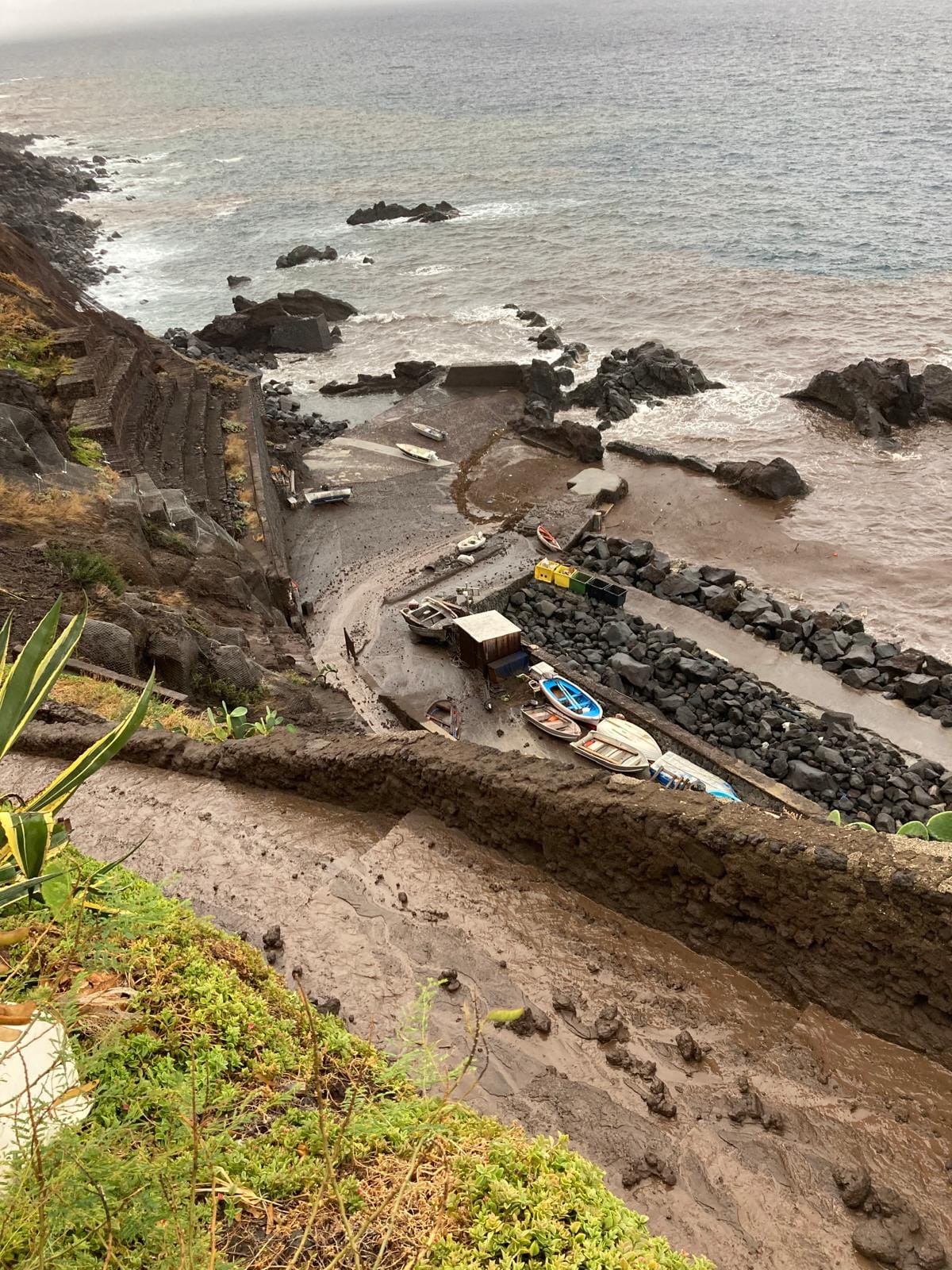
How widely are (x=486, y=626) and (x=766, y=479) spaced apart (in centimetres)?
→ 1334

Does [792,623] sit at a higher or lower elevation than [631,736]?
lower

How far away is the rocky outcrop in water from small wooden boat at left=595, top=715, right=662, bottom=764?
42.6 meters

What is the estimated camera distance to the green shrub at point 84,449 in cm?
1805

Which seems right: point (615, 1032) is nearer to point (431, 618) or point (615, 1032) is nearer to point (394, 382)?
point (431, 618)

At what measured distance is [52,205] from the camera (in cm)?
6406

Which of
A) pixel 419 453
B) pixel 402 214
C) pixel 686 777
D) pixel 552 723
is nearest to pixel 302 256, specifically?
pixel 402 214

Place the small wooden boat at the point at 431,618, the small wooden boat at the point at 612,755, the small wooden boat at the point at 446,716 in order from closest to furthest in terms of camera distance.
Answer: the small wooden boat at the point at 612,755 → the small wooden boat at the point at 446,716 → the small wooden boat at the point at 431,618

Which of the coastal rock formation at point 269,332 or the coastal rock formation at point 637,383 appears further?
the coastal rock formation at point 269,332

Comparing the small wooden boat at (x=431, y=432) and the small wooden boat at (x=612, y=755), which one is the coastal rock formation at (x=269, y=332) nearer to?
the small wooden boat at (x=431, y=432)

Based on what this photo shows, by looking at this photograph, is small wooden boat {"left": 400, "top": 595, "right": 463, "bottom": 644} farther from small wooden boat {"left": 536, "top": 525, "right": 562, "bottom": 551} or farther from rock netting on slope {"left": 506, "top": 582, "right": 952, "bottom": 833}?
small wooden boat {"left": 536, "top": 525, "right": 562, "bottom": 551}

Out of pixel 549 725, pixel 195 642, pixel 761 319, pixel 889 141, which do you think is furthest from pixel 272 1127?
pixel 889 141

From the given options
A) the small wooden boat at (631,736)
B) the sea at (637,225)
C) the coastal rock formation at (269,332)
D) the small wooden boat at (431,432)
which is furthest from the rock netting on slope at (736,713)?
the coastal rock formation at (269,332)

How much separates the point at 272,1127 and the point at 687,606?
18.3 m

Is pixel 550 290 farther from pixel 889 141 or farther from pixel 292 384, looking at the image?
pixel 889 141
